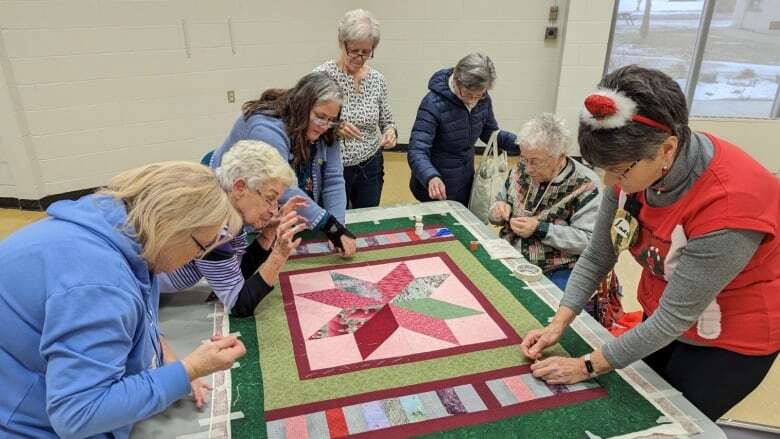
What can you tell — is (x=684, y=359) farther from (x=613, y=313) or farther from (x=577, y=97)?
(x=577, y=97)

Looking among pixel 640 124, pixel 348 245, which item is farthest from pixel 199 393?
pixel 640 124

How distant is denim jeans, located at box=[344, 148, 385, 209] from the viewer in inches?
98.9

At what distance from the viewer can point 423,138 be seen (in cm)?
238

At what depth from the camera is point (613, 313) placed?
5.99 feet

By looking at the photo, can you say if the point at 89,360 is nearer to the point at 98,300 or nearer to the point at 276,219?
the point at 98,300

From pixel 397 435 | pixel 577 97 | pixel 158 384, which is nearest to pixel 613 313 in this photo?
pixel 397 435

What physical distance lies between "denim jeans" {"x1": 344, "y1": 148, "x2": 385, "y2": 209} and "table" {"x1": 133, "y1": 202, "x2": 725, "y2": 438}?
84cm

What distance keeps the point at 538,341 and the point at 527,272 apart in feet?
1.35

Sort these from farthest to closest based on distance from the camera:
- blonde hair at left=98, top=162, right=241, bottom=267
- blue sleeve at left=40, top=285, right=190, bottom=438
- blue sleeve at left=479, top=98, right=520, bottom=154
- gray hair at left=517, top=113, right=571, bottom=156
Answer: blue sleeve at left=479, top=98, right=520, bottom=154, gray hair at left=517, top=113, right=571, bottom=156, blonde hair at left=98, top=162, right=241, bottom=267, blue sleeve at left=40, top=285, right=190, bottom=438

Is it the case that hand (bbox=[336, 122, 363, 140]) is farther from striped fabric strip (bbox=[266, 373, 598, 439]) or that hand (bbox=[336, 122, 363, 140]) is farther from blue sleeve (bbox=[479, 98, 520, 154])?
striped fabric strip (bbox=[266, 373, 598, 439])

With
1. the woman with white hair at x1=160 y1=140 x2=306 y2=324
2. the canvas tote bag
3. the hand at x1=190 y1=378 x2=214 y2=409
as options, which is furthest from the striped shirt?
the canvas tote bag

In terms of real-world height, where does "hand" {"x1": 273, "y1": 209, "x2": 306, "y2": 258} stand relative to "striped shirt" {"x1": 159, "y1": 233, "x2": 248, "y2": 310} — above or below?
above

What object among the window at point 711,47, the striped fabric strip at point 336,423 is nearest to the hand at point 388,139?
the striped fabric strip at point 336,423

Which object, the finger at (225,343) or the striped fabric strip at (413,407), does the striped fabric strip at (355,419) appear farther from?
the finger at (225,343)
